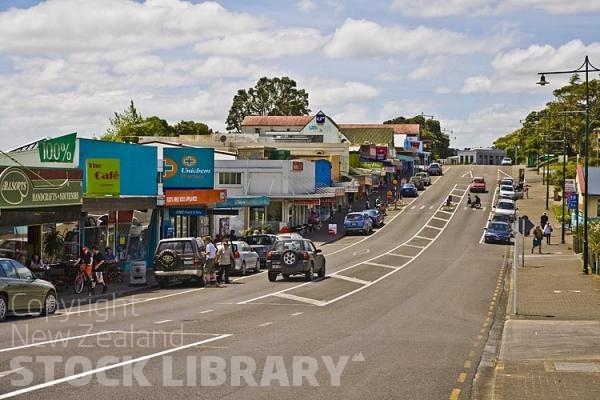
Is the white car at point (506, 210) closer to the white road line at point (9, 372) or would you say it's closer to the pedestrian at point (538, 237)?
the pedestrian at point (538, 237)

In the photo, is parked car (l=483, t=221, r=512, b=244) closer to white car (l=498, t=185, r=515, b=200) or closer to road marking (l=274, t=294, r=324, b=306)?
white car (l=498, t=185, r=515, b=200)

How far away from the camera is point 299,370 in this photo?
49.8 feet

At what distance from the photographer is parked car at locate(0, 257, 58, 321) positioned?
2228 cm

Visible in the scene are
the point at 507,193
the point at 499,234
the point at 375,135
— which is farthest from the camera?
the point at 375,135

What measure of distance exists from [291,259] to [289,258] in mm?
84

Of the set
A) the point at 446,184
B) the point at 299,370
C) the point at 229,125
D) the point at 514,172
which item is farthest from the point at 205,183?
the point at 229,125

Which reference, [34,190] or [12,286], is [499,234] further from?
[12,286]

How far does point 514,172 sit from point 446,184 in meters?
23.8

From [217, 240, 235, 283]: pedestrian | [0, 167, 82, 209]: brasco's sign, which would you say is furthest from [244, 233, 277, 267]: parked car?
[0, 167, 82, 209]: brasco's sign

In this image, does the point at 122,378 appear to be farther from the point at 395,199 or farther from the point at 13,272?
the point at 395,199

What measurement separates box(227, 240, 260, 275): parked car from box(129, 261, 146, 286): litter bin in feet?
17.9

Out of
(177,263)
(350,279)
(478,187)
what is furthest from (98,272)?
(478,187)

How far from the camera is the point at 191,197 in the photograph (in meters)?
44.4

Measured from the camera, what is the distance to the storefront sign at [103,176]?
35.8m
